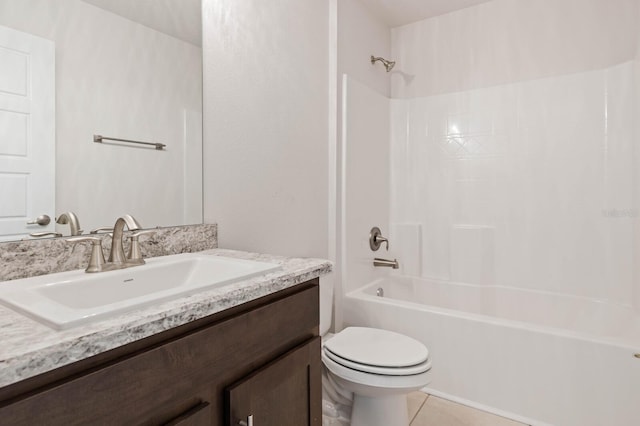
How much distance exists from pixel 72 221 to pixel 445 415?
183 cm

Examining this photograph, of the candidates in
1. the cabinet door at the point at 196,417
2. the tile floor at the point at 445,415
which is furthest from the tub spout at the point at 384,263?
the cabinet door at the point at 196,417

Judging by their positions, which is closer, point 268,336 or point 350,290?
point 268,336

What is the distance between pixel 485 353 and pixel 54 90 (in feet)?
6.68

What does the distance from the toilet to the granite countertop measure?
2.59ft

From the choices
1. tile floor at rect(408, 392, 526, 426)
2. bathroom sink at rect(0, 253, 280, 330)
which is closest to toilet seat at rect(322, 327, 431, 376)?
tile floor at rect(408, 392, 526, 426)

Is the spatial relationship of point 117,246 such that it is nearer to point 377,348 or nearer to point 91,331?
point 91,331

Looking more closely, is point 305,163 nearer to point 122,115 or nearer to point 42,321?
point 122,115

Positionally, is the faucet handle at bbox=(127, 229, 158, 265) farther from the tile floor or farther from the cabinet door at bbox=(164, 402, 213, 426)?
the tile floor

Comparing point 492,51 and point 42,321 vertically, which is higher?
point 492,51

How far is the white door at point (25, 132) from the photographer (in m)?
0.90

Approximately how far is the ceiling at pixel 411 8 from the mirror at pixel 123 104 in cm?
145

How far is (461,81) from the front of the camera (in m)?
2.52

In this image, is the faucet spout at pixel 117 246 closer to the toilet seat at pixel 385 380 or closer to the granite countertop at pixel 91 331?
the granite countertop at pixel 91 331

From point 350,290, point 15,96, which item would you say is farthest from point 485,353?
point 15,96
